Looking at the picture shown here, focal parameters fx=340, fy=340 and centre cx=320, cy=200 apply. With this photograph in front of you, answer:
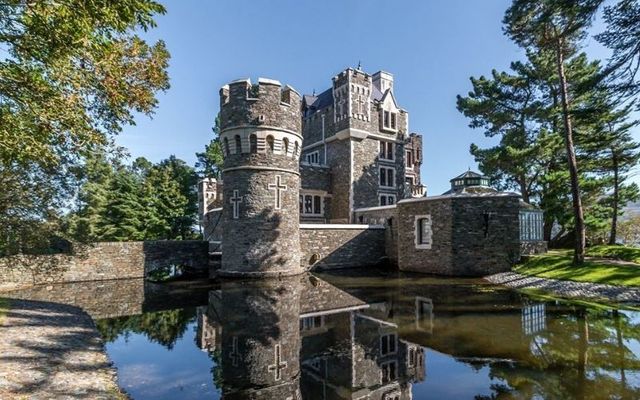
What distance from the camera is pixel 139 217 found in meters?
28.7

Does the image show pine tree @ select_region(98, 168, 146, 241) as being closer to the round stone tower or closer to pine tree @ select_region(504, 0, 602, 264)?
the round stone tower

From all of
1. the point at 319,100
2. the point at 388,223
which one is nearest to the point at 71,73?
the point at 388,223

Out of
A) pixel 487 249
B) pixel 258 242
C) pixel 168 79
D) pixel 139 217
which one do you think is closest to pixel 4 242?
pixel 168 79

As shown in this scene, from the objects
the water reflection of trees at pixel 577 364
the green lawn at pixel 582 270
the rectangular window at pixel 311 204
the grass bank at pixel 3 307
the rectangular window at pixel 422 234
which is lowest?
the water reflection of trees at pixel 577 364

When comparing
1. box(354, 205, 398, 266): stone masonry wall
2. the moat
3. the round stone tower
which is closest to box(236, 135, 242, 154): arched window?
the round stone tower

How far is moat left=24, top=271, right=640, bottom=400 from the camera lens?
4.73 m

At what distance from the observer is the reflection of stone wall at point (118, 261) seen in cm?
1447

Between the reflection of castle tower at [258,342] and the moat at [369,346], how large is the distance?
0.03 m

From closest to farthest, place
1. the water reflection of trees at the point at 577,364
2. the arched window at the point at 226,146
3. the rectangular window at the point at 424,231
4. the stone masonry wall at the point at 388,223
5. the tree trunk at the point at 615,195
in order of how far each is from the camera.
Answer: the water reflection of trees at the point at 577,364 → the arched window at the point at 226,146 → the rectangular window at the point at 424,231 → the tree trunk at the point at 615,195 → the stone masonry wall at the point at 388,223

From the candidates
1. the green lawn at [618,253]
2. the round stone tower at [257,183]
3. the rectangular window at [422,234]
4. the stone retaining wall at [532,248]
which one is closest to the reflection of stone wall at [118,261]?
the round stone tower at [257,183]

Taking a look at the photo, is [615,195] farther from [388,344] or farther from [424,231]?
[388,344]

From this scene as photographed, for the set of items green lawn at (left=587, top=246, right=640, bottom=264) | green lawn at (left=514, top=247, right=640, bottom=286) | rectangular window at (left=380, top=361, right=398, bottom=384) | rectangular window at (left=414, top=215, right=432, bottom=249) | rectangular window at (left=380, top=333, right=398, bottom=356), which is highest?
rectangular window at (left=414, top=215, right=432, bottom=249)

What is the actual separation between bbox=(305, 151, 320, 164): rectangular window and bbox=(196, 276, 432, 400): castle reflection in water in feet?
58.3

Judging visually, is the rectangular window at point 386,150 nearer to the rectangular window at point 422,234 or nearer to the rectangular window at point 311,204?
the rectangular window at point 311,204
